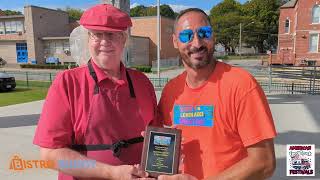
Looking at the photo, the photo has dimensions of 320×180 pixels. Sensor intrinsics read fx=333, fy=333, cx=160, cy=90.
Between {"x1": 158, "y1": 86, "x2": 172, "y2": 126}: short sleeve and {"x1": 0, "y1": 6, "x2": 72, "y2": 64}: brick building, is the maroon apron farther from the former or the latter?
{"x1": 0, "y1": 6, "x2": 72, "y2": 64}: brick building

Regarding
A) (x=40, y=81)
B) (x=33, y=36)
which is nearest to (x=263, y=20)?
(x=33, y=36)

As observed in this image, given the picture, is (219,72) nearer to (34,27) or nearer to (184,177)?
(184,177)

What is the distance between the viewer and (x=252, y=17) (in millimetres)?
71938

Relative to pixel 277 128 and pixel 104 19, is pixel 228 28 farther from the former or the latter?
pixel 104 19

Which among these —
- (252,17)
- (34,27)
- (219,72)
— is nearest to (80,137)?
(219,72)

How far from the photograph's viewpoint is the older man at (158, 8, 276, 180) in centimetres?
204

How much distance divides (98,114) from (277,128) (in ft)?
22.7

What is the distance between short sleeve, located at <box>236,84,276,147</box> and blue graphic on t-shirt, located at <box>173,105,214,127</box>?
0.22m

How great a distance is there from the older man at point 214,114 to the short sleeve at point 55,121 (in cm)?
70

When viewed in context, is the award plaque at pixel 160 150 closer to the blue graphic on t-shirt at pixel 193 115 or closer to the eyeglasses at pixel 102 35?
the blue graphic on t-shirt at pixel 193 115

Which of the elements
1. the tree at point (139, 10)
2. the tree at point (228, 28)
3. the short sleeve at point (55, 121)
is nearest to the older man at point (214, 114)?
the short sleeve at point (55, 121)

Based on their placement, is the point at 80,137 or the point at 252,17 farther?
the point at 252,17

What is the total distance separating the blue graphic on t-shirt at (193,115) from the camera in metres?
2.21

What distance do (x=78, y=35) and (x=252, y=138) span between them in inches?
151
